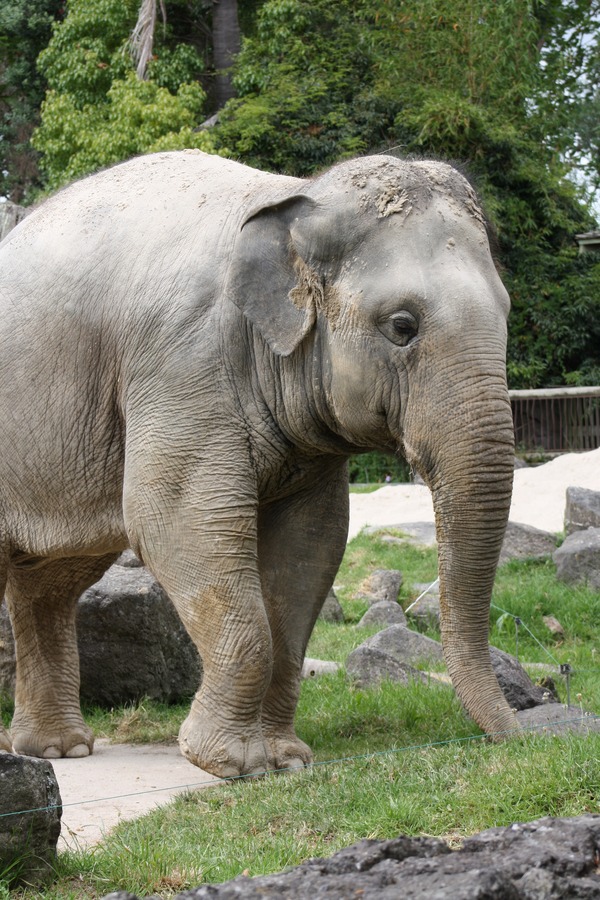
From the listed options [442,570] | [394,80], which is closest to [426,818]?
[442,570]

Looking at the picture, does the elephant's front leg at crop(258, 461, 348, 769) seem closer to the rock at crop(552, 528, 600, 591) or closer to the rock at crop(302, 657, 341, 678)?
the rock at crop(302, 657, 341, 678)

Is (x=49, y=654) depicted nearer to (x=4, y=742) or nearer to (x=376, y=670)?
(x=4, y=742)

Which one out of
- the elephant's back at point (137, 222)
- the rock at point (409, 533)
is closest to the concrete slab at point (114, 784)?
the elephant's back at point (137, 222)

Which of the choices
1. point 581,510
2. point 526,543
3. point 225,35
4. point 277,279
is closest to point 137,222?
point 277,279

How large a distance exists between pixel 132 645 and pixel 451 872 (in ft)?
18.1

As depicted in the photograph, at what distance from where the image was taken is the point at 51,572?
7090mm

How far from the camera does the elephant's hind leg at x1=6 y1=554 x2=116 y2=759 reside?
7051 mm

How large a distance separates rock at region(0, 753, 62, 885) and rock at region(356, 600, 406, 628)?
6.61 m

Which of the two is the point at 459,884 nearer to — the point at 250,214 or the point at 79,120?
the point at 250,214

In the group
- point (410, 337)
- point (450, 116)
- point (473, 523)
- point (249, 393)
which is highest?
point (450, 116)

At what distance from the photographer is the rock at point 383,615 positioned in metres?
10.6

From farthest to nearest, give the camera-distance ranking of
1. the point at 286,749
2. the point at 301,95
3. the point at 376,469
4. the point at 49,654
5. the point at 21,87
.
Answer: the point at 21,87, the point at 301,95, the point at 376,469, the point at 49,654, the point at 286,749

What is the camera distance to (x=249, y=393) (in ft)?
18.6

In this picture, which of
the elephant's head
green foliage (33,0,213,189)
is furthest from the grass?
green foliage (33,0,213,189)
